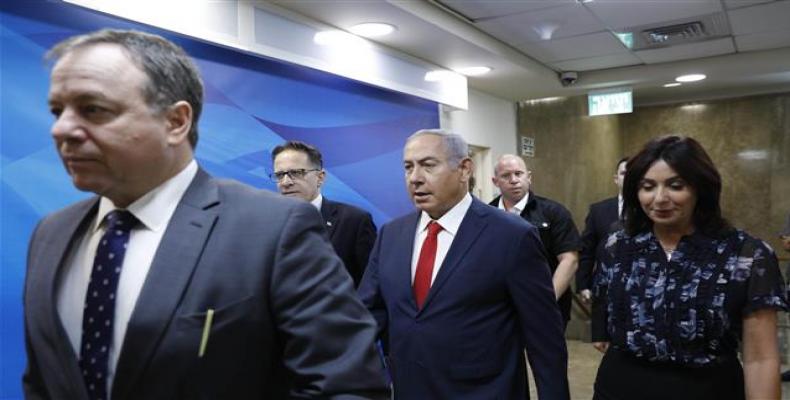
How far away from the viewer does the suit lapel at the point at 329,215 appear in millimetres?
3170

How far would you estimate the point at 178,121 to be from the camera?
3.51ft

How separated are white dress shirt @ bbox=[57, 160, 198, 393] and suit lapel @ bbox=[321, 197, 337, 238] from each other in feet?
6.70

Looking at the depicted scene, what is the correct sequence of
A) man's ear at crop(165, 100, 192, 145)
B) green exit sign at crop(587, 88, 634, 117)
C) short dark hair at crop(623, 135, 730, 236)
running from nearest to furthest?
man's ear at crop(165, 100, 192, 145), short dark hair at crop(623, 135, 730, 236), green exit sign at crop(587, 88, 634, 117)

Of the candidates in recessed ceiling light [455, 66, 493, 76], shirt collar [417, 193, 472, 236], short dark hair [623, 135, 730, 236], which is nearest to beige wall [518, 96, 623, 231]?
recessed ceiling light [455, 66, 493, 76]

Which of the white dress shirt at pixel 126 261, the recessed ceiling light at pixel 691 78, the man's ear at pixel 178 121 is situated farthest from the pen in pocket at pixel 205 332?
the recessed ceiling light at pixel 691 78

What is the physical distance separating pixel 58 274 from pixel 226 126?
2.42 m

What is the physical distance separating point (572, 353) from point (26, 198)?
5.35 metres

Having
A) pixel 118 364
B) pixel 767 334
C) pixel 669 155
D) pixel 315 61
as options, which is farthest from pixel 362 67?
pixel 118 364

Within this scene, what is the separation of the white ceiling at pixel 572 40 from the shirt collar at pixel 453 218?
190 centimetres

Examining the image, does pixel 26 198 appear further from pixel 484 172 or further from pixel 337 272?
pixel 484 172

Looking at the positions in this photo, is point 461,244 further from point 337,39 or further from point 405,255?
point 337,39

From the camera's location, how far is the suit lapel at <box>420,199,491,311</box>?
201cm

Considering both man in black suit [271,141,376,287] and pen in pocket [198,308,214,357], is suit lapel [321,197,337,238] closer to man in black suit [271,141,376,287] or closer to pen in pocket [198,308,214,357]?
man in black suit [271,141,376,287]

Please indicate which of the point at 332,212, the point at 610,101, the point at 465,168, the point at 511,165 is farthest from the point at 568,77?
the point at 465,168
